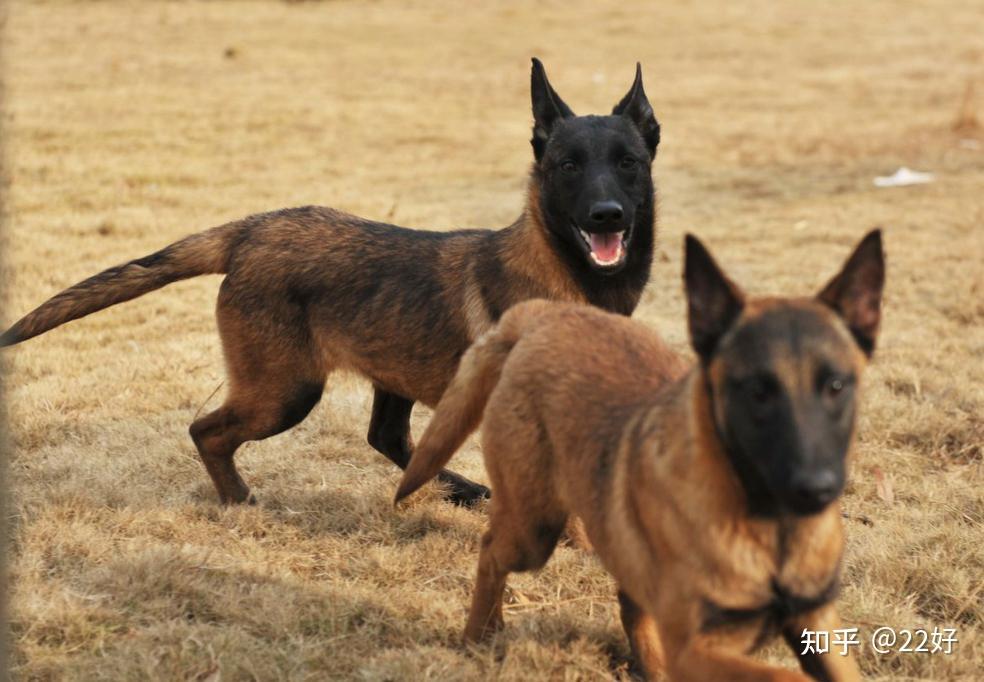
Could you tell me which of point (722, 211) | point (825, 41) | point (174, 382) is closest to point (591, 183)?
point (174, 382)

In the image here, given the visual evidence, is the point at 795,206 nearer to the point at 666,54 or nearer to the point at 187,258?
the point at 187,258

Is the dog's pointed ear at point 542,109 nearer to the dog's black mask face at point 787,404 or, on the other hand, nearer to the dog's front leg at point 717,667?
the dog's black mask face at point 787,404

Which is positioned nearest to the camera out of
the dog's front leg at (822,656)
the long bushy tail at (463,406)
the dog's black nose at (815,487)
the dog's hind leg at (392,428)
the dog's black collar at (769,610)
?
the dog's black nose at (815,487)

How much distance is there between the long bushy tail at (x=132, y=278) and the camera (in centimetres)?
520

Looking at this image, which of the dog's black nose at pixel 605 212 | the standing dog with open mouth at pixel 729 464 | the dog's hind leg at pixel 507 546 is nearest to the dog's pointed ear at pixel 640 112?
the dog's black nose at pixel 605 212

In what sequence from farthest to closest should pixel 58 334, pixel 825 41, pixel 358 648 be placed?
pixel 825 41 → pixel 58 334 → pixel 358 648

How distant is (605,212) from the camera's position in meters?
5.07

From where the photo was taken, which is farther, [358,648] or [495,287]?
[495,287]

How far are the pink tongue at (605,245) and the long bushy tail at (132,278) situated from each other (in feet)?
5.38

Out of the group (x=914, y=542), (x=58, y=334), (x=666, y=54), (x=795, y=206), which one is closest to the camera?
(x=914, y=542)

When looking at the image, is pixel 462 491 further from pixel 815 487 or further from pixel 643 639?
pixel 815 487

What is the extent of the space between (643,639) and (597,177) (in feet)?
6.93

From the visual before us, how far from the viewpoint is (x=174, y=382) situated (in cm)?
684

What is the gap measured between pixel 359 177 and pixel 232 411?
26.1 ft
